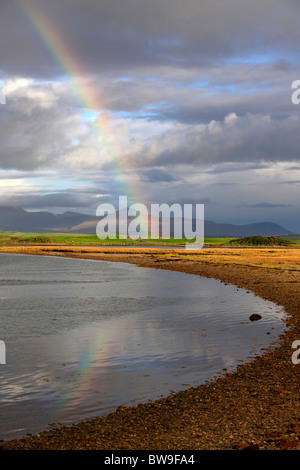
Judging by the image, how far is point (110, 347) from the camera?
863 inches

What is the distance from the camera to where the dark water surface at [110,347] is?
14.3m

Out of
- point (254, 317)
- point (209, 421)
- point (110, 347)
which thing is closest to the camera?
point (209, 421)

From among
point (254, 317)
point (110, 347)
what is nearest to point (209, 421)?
point (110, 347)

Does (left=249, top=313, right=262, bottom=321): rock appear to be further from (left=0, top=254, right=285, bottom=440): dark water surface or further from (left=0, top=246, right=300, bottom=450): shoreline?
(left=0, top=246, right=300, bottom=450): shoreline

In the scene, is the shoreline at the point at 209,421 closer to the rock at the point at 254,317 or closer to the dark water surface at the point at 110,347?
the dark water surface at the point at 110,347

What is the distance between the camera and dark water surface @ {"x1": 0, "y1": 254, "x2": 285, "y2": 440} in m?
14.3

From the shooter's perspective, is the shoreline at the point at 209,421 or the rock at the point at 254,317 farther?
the rock at the point at 254,317

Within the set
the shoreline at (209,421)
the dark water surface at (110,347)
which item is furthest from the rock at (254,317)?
the shoreline at (209,421)

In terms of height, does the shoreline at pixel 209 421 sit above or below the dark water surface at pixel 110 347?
above

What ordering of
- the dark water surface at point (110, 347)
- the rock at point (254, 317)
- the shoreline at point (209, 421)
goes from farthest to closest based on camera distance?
the rock at point (254, 317)
the dark water surface at point (110, 347)
the shoreline at point (209, 421)

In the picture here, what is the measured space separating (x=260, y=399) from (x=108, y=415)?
4.52 metres

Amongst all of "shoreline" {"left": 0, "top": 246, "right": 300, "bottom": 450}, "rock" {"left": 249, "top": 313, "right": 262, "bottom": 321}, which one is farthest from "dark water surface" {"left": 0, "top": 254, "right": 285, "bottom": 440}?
"shoreline" {"left": 0, "top": 246, "right": 300, "bottom": 450}

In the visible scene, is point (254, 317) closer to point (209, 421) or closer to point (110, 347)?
point (110, 347)
